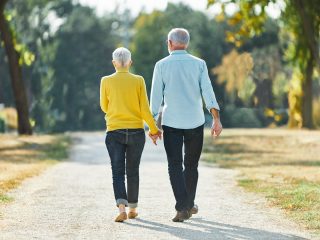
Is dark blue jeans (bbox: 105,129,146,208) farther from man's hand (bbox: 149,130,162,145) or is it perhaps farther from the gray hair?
the gray hair

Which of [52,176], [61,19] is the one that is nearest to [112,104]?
[52,176]

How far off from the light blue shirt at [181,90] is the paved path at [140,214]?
112cm

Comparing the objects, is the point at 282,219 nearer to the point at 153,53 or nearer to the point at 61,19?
the point at 153,53

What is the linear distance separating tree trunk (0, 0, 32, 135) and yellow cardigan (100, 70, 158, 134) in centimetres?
2499

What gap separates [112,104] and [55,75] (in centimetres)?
6261

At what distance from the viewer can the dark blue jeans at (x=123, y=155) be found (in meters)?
10.6

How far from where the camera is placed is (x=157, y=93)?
1050 cm

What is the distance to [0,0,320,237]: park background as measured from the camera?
22.0m

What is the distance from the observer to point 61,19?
80812 millimetres

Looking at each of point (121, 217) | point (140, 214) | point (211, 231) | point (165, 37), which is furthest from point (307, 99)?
point (211, 231)

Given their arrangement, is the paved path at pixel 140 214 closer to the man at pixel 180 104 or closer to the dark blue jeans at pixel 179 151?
the dark blue jeans at pixel 179 151

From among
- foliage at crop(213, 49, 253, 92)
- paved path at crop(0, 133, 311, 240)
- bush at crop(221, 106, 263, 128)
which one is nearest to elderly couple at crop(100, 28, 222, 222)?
paved path at crop(0, 133, 311, 240)

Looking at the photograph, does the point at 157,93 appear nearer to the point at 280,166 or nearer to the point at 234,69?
the point at 280,166

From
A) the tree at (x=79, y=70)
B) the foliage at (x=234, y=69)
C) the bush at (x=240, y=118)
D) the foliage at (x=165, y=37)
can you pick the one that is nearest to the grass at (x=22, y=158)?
the foliage at (x=234, y=69)
